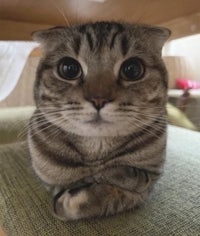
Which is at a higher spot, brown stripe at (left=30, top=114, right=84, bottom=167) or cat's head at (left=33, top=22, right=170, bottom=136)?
cat's head at (left=33, top=22, right=170, bottom=136)

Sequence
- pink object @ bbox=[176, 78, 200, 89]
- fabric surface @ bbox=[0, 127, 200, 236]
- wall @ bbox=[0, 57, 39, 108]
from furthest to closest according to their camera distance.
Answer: pink object @ bbox=[176, 78, 200, 89], wall @ bbox=[0, 57, 39, 108], fabric surface @ bbox=[0, 127, 200, 236]

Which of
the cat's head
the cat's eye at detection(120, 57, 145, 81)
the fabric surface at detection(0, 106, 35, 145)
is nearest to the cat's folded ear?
the cat's head

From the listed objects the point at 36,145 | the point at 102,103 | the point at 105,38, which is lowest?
the point at 36,145

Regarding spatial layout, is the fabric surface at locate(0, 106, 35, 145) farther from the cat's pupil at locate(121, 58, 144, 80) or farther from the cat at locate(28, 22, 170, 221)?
the cat's pupil at locate(121, 58, 144, 80)

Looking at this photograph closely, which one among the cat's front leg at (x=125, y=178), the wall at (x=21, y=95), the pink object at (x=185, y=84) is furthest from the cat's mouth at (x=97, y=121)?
the pink object at (x=185, y=84)

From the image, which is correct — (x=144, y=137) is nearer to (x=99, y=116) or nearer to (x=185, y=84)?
(x=99, y=116)

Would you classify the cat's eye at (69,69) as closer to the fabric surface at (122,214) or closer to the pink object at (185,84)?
the fabric surface at (122,214)

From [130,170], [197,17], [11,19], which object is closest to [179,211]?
[130,170]

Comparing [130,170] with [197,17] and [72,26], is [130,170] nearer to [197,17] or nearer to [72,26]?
[72,26]
